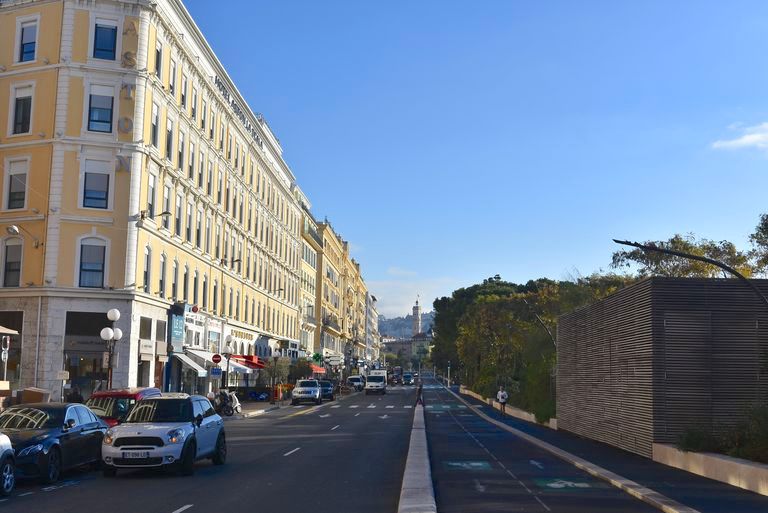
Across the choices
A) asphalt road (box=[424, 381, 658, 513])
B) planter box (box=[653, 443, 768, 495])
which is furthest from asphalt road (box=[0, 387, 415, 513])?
planter box (box=[653, 443, 768, 495])

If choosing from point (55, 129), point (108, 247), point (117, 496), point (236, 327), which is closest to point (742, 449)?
point (117, 496)

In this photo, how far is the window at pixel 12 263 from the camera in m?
A: 39.3

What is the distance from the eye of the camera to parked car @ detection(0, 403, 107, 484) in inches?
631

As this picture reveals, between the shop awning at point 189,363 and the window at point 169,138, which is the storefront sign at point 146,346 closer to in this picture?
the shop awning at point 189,363

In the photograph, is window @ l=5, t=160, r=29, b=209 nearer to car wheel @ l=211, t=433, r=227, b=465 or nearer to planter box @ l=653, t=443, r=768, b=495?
car wheel @ l=211, t=433, r=227, b=465

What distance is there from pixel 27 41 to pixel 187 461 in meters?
30.5

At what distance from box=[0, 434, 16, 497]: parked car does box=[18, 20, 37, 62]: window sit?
30.8 meters

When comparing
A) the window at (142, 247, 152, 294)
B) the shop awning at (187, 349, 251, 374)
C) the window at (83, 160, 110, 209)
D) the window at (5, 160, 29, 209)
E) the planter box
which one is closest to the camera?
the planter box

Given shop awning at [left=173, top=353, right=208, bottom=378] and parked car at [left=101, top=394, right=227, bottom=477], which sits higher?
shop awning at [left=173, top=353, right=208, bottom=378]

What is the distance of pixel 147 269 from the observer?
41938 mm

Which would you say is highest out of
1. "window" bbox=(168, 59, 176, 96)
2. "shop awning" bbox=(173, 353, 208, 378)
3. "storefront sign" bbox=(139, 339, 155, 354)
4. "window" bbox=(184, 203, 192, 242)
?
"window" bbox=(168, 59, 176, 96)

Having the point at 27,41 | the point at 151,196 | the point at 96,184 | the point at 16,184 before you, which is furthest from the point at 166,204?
the point at 27,41

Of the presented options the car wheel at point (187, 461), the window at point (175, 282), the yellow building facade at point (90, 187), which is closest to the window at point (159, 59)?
the yellow building facade at point (90, 187)

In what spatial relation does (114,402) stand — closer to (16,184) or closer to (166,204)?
(16,184)
